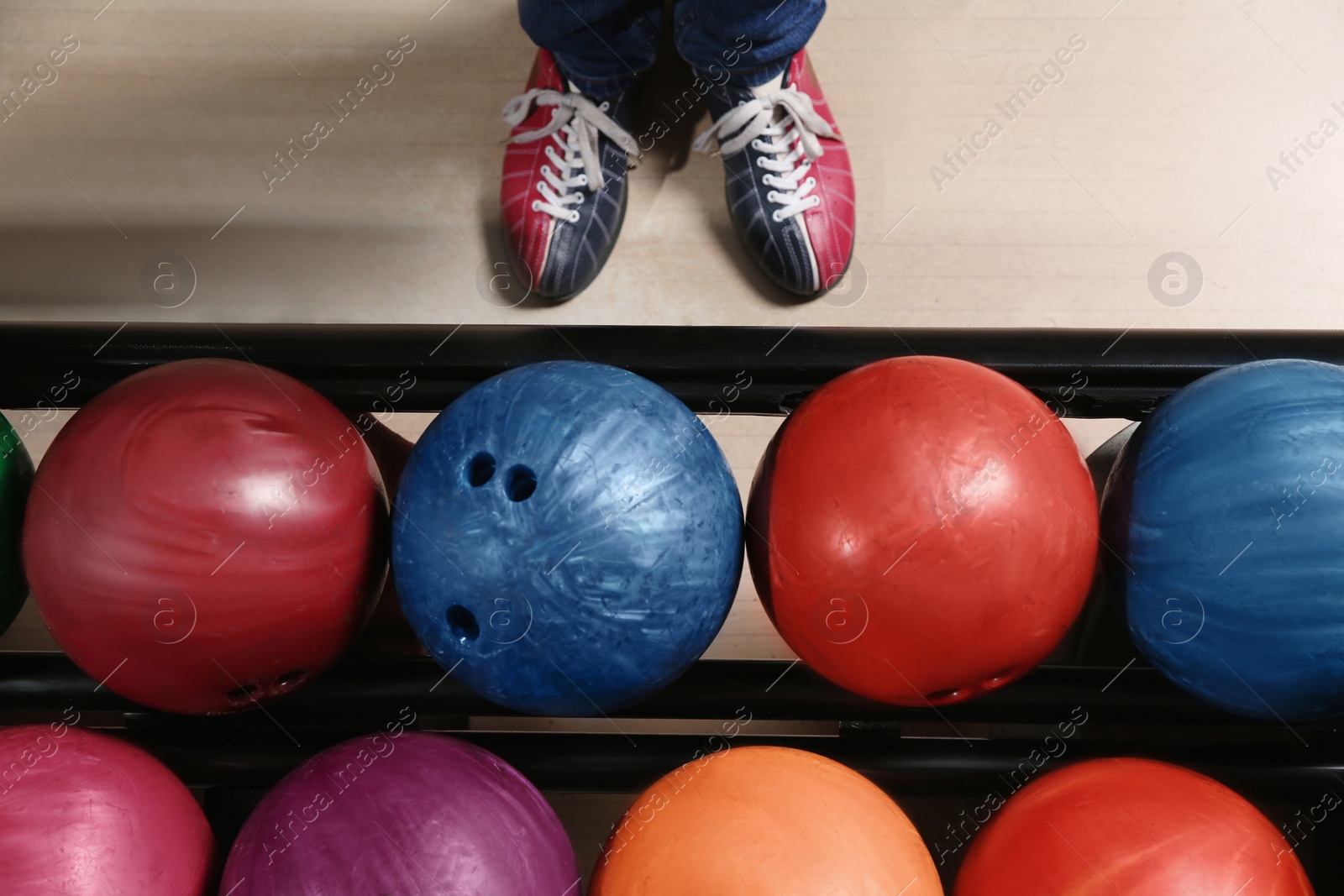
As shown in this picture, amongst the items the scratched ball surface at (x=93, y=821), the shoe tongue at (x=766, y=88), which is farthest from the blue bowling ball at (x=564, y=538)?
the shoe tongue at (x=766, y=88)

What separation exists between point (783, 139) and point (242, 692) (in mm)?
1016

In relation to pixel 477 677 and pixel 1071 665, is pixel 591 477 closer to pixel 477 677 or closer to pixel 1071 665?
pixel 477 677

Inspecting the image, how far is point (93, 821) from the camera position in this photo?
83 cm

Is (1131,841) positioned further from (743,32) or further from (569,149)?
(569,149)

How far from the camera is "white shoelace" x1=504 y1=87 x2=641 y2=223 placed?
55.6 inches

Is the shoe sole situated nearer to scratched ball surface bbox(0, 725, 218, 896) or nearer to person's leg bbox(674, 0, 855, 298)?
person's leg bbox(674, 0, 855, 298)

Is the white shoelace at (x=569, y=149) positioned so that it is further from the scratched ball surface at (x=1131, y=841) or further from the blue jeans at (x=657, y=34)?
the scratched ball surface at (x=1131, y=841)

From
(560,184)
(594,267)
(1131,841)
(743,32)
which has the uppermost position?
(743,32)

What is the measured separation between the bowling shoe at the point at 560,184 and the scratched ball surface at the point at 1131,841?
93 centimetres

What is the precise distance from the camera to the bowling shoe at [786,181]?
4.55ft

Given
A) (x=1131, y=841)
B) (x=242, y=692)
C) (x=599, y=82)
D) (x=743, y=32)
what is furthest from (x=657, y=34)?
(x=1131, y=841)

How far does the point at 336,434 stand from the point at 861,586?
53 centimetres

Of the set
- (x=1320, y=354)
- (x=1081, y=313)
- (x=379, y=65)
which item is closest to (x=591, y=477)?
(x=1320, y=354)

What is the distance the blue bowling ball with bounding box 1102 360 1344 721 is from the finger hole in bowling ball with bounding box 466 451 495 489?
613 mm
